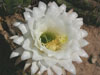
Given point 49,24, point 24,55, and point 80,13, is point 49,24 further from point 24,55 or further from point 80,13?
point 80,13

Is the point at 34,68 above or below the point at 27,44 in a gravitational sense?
below

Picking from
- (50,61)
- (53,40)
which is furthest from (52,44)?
(50,61)

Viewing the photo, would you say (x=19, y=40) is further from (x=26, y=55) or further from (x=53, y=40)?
(x=53, y=40)

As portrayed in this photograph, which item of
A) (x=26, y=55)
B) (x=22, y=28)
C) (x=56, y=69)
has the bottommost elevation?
(x=56, y=69)

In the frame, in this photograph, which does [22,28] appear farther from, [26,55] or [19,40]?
[26,55]

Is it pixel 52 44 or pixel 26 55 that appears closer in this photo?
pixel 26 55

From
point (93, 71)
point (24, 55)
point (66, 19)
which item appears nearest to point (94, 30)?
point (93, 71)

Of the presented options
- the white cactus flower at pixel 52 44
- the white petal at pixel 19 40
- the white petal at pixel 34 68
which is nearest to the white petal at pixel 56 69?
the white cactus flower at pixel 52 44
